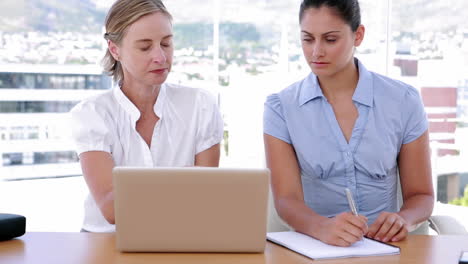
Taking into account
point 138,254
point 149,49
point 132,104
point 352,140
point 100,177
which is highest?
point 149,49

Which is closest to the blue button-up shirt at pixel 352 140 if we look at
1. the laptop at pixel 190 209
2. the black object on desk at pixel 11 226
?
the laptop at pixel 190 209

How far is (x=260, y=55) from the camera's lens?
5.67 meters

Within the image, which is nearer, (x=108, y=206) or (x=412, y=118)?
(x=108, y=206)

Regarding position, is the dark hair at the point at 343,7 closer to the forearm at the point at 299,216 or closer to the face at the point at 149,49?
the face at the point at 149,49

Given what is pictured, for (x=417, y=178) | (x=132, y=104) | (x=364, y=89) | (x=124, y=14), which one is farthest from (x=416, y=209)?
(x=124, y=14)

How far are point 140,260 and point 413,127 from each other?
3.64 ft

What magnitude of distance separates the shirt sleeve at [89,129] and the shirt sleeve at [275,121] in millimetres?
524

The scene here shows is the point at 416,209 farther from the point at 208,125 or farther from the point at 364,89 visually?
the point at 208,125

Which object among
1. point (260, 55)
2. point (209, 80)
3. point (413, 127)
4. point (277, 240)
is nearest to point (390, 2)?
point (260, 55)

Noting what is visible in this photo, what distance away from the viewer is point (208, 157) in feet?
8.18

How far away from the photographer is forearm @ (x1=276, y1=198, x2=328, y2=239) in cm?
199

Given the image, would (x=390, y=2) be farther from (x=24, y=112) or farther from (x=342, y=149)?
(x=342, y=149)

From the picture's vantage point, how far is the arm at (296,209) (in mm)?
1866

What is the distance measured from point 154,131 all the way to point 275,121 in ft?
1.32
